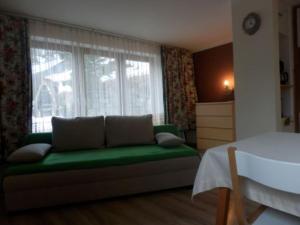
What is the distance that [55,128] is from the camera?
287 cm

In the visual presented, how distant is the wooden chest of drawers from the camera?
3.84 m

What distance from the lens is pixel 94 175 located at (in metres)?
2.29

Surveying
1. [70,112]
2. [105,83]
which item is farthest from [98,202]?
[105,83]

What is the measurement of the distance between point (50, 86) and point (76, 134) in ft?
3.02

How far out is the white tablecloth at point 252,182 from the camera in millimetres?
862

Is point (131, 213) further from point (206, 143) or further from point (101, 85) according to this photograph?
point (206, 143)

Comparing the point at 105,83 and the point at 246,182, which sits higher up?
the point at 105,83

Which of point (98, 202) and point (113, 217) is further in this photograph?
point (98, 202)

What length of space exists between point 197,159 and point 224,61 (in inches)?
105

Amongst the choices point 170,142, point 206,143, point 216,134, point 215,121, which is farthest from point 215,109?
point 170,142

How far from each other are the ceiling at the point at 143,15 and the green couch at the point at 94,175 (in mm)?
1787

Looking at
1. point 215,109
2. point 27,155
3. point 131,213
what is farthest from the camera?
point 215,109

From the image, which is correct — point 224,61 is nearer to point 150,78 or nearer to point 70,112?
point 150,78

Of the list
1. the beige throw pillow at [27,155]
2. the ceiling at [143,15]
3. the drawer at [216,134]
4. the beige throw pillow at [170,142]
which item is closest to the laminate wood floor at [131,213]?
the beige throw pillow at [27,155]
